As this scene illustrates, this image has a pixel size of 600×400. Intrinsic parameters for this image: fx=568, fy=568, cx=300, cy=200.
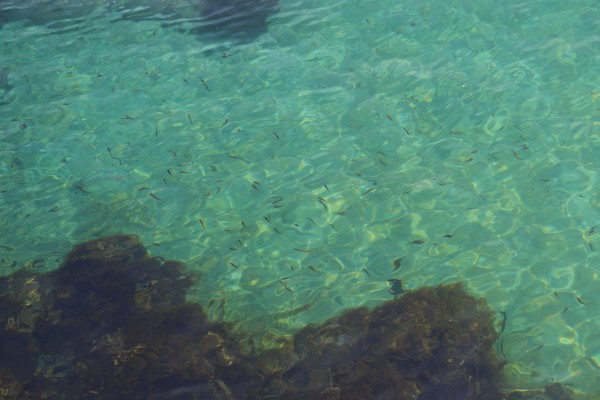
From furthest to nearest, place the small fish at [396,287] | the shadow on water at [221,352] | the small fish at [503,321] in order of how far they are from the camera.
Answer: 1. the small fish at [396,287]
2. the small fish at [503,321]
3. the shadow on water at [221,352]

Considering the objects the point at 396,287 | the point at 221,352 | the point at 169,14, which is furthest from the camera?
the point at 169,14

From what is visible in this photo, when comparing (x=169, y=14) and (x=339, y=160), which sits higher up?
(x=169, y=14)

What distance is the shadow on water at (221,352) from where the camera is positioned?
4.83 m

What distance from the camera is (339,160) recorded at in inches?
275

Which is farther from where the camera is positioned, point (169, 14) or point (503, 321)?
point (169, 14)

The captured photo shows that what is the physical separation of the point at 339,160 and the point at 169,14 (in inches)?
221

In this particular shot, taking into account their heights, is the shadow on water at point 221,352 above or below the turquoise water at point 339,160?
below

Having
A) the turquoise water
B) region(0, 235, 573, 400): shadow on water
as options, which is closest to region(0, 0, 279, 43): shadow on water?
the turquoise water

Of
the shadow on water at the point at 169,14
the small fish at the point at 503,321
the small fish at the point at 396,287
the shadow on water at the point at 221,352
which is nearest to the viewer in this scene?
the shadow on water at the point at 221,352

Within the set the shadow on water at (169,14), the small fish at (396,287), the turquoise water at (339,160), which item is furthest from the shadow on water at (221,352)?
the shadow on water at (169,14)

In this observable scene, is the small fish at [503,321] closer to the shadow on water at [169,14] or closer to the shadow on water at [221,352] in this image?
the shadow on water at [221,352]

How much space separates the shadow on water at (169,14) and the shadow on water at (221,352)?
218 inches

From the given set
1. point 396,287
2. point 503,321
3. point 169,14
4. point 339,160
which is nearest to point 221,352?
point 396,287

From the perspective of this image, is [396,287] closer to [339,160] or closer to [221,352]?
[221,352]
